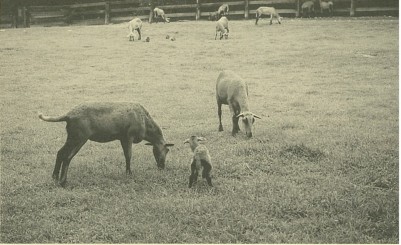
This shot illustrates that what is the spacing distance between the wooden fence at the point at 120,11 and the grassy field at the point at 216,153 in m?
11.6

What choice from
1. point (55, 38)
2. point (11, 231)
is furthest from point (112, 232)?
point (55, 38)

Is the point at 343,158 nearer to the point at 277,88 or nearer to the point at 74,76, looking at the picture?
the point at 277,88

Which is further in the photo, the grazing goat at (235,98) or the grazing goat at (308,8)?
the grazing goat at (308,8)

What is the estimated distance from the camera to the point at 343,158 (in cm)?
932

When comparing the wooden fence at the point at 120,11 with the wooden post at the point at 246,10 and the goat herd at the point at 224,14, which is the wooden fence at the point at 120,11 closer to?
the wooden post at the point at 246,10

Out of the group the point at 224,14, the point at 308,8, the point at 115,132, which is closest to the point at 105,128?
the point at 115,132

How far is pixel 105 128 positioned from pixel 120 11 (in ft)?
97.9

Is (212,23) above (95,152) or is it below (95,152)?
above

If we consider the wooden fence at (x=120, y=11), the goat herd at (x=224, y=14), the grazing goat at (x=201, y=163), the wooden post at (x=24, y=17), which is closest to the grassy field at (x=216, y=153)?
the grazing goat at (x=201, y=163)

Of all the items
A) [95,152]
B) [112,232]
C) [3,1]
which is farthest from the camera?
[3,1]

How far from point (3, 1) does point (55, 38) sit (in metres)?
7.79

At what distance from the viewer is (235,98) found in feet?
37.7

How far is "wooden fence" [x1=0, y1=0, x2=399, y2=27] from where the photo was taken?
34344 mm

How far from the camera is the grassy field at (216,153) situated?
6.66 meters
